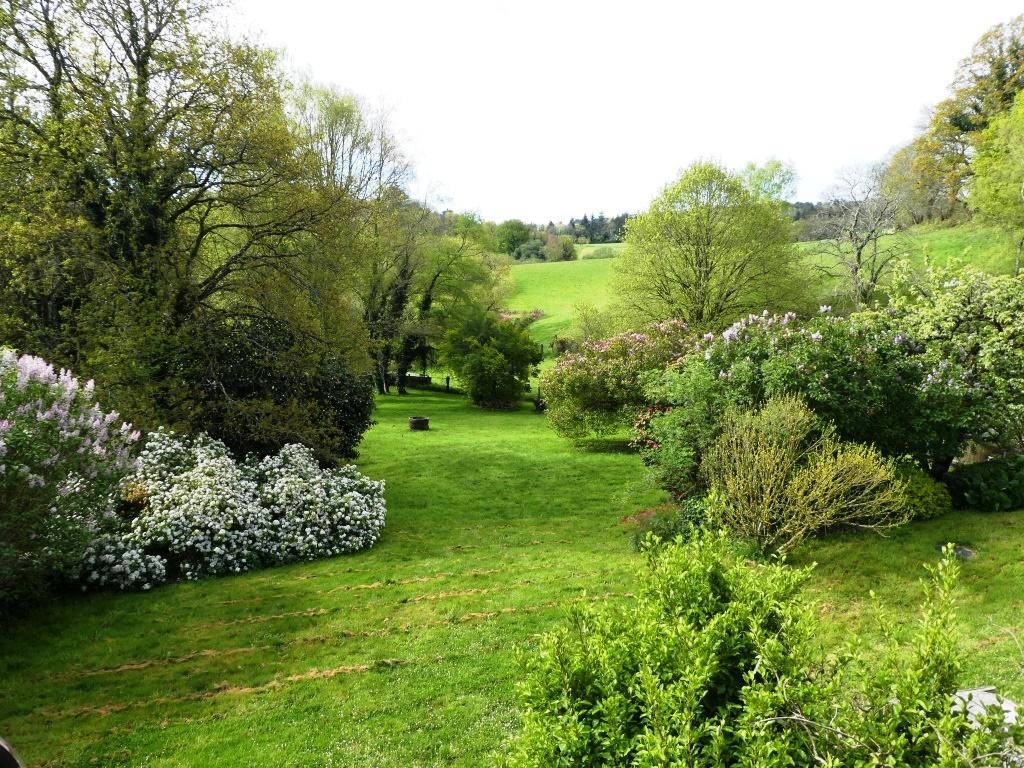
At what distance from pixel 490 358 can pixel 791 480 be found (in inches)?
1038

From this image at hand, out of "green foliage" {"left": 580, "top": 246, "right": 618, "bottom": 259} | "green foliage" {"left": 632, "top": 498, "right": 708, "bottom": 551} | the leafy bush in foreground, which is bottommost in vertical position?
"green foliage" {"left": 632, "top": 498, "right": 708, "bottom": 551}

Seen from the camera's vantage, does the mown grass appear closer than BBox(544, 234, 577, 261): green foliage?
Yes

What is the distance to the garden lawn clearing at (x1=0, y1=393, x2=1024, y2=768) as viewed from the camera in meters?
5.72

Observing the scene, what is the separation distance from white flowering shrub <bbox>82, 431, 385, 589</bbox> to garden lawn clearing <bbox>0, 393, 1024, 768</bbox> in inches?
16.6

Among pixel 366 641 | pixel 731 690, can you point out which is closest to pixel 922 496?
pixel 731 690

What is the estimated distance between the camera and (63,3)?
13.3m

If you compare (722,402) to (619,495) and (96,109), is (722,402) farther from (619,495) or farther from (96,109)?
(96,109)

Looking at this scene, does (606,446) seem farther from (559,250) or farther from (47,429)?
(559,250)

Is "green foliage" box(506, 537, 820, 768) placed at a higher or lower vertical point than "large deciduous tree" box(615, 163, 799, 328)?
lower

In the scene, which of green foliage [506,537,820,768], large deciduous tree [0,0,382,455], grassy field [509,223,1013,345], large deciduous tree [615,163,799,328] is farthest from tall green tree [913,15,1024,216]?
green foliage [506,537,820,768]

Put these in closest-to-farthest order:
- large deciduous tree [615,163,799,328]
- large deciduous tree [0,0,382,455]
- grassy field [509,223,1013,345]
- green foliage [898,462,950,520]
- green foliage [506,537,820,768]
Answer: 1. green foliage [506,537,820,768]
2. green foliage [898,462,950,520]
3. large deciduous tree [0,0,382,455]
4. large deciduous tree [615,163,799,328]
5. grassy field [509,223,1013,345]

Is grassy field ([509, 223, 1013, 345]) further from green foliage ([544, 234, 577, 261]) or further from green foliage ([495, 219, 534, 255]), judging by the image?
green foliage ([495, 219, 534, 255])

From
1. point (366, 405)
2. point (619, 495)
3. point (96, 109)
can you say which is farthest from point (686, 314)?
point (96, 109)

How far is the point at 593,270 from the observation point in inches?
2840
